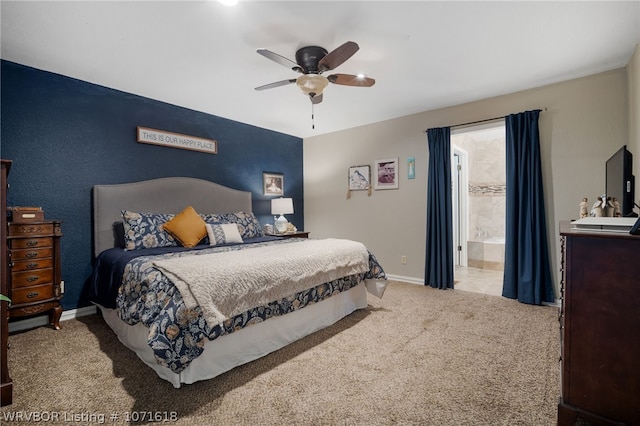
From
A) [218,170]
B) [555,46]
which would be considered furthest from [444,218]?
[218,170]

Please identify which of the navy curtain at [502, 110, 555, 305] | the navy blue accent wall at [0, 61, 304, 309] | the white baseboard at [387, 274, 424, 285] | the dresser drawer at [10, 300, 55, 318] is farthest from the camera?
the white baseboard at [387, 274, 424, 285]

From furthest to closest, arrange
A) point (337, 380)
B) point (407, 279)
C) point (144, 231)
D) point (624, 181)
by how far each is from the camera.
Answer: point (407, 279)
point (144, 231)
point (337, 380)
point (624, 181)

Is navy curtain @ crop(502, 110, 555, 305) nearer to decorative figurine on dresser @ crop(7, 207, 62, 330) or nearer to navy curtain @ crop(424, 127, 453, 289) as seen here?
navy curtain @ crop(424, 127, 453, 289)

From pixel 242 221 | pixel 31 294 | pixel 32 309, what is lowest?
pixel 32 309

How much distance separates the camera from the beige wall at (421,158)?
305 cm

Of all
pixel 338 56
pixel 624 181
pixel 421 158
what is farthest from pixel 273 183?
pixel 624 181

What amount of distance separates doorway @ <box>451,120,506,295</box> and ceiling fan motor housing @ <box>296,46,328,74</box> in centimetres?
327

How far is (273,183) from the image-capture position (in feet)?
16.9

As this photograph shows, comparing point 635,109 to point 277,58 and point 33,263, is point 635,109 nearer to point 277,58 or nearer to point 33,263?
point 277,58

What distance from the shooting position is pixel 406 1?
199 centimetres

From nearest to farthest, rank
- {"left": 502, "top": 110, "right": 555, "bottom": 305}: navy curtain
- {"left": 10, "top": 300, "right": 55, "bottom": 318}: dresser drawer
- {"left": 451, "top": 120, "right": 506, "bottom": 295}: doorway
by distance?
{"left": 10, "top": 300, "right": 55, "bottom": 318}: dresser drawer → {"left": 502, "top": 110, "right": 555, "bottom": 305}: navy curtain → {"left": 451, "top": 120, "right": 506, "bottom": 295}: doorway

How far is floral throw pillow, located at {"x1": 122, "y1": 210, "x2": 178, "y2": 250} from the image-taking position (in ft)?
9.77

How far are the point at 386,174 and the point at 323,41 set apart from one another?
252 cm

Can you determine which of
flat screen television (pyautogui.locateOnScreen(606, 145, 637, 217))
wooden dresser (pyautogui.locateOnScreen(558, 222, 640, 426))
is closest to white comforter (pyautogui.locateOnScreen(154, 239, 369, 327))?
wooden dresser (pyautogui.locateOnScreen(558, 222, 640, 426))
